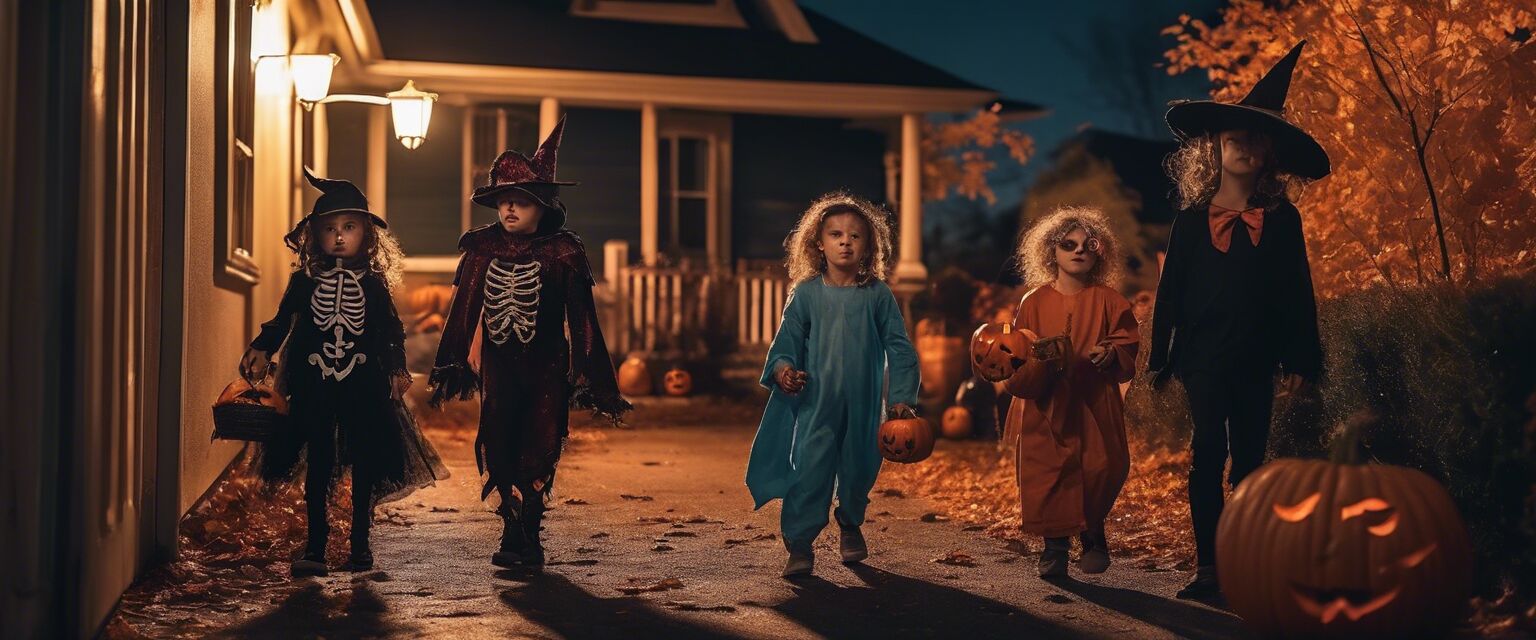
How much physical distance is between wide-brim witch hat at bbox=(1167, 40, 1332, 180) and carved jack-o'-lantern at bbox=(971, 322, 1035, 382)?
1104 mm

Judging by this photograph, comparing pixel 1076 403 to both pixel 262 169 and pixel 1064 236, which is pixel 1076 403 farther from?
pixel 262 169

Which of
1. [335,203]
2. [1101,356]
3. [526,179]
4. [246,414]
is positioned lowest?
[246,414]

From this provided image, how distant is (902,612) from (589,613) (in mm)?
1100

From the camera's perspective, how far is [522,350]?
24.2 feet

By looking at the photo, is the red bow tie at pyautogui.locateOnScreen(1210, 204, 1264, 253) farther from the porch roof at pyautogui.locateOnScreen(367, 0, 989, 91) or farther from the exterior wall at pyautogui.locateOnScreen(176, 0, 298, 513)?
the porch roof at pyautogui.locateOnScreen(367, 0, 989, 91)

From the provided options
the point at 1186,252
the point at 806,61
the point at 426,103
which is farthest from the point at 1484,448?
the point at 806,61

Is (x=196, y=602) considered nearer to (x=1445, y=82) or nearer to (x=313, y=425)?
→ (x=313, y=425)

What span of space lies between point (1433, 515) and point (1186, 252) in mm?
1782

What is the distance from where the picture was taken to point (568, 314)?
24.5 feet

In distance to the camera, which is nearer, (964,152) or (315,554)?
(315,554)

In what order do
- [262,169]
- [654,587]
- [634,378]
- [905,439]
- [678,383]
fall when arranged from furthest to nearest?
[678,383] < [634,378] < [262,169] < [905,439] < [654,587]

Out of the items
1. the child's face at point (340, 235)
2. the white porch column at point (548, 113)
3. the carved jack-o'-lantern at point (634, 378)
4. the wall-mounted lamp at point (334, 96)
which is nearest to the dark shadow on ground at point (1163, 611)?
the child's face at point (340, 235)

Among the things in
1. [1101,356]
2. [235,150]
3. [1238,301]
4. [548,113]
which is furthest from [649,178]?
[1238,301]

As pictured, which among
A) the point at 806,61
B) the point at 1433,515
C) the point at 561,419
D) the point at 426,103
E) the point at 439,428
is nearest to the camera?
the point at 1433,515
